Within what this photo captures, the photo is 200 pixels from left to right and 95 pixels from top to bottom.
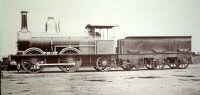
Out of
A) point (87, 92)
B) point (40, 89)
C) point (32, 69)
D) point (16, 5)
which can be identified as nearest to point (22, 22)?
point (16, 5)

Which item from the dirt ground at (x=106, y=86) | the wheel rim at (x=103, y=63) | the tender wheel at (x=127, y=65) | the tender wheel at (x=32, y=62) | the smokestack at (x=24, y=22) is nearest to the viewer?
the dirt ground at (x=106, y=86)

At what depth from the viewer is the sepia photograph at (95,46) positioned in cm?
576

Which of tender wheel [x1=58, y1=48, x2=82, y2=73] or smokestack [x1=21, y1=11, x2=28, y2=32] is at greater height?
smokestack [x1=21, y1=11, x2=28, y2=32]

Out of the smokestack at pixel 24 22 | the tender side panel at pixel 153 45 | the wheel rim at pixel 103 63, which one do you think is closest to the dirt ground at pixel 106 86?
the wheel rim at pixel 103 63

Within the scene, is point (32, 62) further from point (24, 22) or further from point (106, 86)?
point (106, 86)

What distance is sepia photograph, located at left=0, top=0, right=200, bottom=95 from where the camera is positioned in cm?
576

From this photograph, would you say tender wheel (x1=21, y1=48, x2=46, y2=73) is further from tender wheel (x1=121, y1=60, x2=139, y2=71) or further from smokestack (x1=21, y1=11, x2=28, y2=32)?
tender wheel (x1=121, y1=60, x2=139, y2=71)

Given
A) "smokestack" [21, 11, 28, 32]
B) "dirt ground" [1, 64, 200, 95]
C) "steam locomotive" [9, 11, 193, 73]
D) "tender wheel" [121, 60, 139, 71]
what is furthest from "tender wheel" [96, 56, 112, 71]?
"smokestack" [21, 11, 28, 32]

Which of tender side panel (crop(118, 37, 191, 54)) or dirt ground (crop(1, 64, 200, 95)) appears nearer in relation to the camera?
dirt ground (crop(1, 64, 200, 95))

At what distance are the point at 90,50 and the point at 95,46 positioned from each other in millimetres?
201

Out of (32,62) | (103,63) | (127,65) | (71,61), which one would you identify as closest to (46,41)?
(32,62)

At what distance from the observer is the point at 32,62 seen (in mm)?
7797

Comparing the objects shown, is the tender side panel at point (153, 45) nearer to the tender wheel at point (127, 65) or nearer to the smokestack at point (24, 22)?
the tender wheel at point (127, 65)

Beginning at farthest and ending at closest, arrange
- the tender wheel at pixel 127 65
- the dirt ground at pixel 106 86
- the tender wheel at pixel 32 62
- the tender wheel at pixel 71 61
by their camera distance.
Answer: the tender wheel at pixel 127 65
the tender wheel at pixel 71 61
the tender wheel at pixel 32 62
the dirt ground at pixel 106 86
